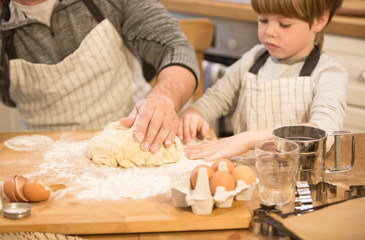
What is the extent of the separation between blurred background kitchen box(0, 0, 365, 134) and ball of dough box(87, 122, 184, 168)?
49.7 inches

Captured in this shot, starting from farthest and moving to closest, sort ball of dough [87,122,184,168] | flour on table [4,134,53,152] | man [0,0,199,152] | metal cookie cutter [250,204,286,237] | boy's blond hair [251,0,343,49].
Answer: man [0,0,199,152], boy's blond hair [251,0,343,49], flour on table [4,134,53,152], ball of dough [87,122,184,168], metal cookie cutter [250,204,286,237]

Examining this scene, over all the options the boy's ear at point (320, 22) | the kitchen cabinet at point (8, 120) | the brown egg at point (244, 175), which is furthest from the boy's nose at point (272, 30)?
the kitchen cabinet at point (8, 120)

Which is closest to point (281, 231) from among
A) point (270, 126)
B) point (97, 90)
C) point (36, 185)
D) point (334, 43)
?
point (36, 185)

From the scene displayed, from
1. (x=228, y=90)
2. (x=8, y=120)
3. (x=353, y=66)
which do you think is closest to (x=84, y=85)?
(x=228, y=90)

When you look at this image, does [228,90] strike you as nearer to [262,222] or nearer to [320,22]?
[320,22]

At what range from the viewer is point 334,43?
2.35 meters

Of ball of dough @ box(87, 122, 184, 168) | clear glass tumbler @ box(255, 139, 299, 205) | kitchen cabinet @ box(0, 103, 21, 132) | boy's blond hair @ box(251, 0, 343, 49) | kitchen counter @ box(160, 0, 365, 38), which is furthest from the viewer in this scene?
kitchen cabinet @ box(0, 103, 21, 132)

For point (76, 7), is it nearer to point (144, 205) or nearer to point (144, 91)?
point (144, 91)

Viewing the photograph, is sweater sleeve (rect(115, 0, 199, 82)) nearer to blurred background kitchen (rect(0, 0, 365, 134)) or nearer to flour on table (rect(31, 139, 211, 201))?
flour on table (rect(31, 139, 211, 201))

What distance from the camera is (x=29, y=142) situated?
150 cm

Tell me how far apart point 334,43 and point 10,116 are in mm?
1880

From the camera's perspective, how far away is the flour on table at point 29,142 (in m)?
1.44

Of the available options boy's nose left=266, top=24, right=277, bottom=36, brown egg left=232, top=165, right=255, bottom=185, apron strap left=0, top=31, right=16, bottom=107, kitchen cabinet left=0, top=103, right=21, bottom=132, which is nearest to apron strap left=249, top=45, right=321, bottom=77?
boy's nose left=266, top=24, right=277, bottom=36

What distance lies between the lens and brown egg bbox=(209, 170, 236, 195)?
1.03 meters
